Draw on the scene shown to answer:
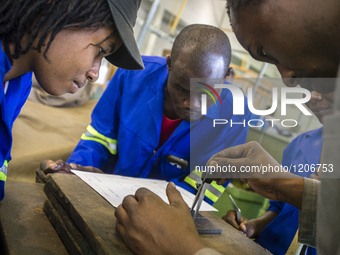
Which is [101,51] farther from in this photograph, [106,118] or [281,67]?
[106,118]

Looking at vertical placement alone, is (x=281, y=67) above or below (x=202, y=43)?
below

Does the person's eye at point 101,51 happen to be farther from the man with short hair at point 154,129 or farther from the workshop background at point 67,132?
the workshop background at point 67,132

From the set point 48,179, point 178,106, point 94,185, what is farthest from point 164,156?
point 48,179

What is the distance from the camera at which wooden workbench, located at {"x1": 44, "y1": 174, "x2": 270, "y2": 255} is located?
67 centimetres

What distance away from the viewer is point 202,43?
1347 mm

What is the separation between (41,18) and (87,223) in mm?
543

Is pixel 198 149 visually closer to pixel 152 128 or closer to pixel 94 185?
pixel 152 128

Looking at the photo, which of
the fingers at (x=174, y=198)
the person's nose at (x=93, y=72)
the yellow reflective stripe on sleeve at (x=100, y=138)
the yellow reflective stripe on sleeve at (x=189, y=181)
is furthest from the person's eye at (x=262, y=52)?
the yellow reflective stripe on sleeve at (x=100, y=138)

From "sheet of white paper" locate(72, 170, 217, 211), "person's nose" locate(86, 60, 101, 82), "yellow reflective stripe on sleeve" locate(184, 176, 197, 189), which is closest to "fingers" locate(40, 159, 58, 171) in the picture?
"sheet of white paper" locate(72, 170, 217, 211)

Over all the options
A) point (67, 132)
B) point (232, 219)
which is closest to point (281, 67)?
point (232, 219)

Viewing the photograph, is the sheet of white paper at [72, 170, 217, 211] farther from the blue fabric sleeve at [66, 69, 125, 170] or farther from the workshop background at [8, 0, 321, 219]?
the workshop background at [8, 0, 321, 219]

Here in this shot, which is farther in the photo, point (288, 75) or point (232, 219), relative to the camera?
point (232, 219)

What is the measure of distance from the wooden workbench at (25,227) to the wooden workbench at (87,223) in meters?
0.03

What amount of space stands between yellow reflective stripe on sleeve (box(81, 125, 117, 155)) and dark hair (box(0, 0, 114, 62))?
2.64ft
